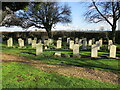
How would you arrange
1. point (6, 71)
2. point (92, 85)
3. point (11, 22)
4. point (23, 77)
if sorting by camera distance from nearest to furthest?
point (92, 85)
point (23, 77)
point (6, 71)
point (11, 22)

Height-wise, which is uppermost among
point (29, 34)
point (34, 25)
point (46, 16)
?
point (46, 16)

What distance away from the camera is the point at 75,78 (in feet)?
14.6

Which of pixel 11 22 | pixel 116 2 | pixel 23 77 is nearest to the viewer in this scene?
pixel 23 77

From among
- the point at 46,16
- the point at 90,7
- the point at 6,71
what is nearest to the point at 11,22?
the point at 46,16

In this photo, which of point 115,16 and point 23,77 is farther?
point 115,16

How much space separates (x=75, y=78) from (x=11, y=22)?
76.5ft

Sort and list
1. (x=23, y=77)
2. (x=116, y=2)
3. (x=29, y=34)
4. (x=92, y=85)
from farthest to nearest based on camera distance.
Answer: (x=29, y=34) < (x=116, y=2) < (x=23, y=77) < (x=92, y=85)

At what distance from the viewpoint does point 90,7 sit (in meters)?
20.1

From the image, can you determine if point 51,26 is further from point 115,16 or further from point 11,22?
point 115,16

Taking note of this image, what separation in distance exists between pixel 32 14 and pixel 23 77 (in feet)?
71.9

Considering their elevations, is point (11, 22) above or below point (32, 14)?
below

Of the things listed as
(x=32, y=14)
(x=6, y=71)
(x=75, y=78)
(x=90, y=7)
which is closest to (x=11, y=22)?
(x=32, y=14)

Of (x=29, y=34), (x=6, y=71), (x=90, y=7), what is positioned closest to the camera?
(x=6, y=71)

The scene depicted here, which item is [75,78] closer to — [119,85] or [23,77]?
[119,85]
